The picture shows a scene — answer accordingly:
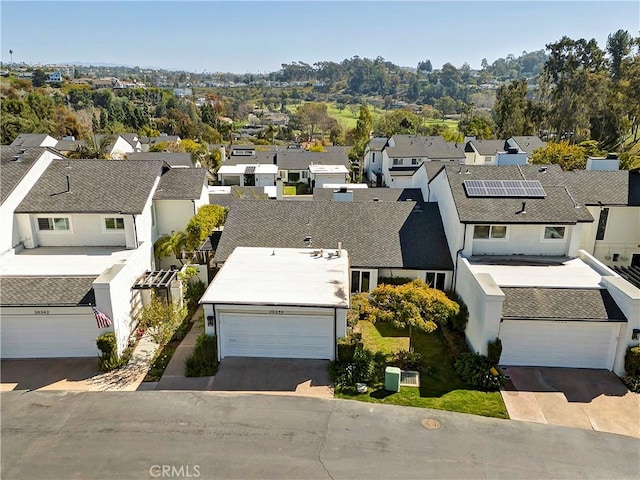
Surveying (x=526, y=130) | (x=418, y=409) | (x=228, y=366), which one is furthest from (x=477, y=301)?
(x=526, y=130)

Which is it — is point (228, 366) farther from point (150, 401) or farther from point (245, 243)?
point (245, 243)

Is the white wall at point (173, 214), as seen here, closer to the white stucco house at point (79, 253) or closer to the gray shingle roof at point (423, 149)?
the white stucco house at point (79, 253)

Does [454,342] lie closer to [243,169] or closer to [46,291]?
[46,291]

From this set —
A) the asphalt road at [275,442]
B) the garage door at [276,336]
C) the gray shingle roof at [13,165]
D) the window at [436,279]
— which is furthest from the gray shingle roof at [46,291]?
the window at [436,279]

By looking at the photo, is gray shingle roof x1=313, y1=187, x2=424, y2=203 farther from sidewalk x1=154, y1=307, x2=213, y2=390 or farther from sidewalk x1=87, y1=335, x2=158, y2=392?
sidewalk x1=87, y1=335, x2=158, y2=392

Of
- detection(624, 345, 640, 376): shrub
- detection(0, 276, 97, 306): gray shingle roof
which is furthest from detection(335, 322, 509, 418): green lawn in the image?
detection(0, 276, 97, 306): gray shingle roof
